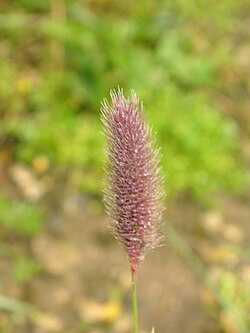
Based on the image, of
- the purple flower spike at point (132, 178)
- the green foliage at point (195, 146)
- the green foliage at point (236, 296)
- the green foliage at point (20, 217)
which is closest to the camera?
the purple flower spike at point (132, 178)

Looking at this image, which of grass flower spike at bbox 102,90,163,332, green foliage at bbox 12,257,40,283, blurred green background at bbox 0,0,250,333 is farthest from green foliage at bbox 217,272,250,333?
grass flower spike at bbox 102,90,163,332

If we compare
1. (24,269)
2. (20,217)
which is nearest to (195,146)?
(20,217)

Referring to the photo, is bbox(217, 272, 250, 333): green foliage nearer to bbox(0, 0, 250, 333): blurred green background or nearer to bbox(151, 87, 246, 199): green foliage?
bbox(0, 0, 250, 333): blurred green background

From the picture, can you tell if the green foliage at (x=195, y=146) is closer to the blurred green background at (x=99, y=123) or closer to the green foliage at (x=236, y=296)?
the blurred green background at (x=99, y=123)

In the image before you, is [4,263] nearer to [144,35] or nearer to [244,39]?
[144,35]

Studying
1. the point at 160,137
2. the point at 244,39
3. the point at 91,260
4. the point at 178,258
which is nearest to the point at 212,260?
the point at 178,258

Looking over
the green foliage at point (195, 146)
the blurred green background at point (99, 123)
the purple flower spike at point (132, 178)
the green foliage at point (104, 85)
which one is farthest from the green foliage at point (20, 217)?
the purple flower spike at point (132, 178)
